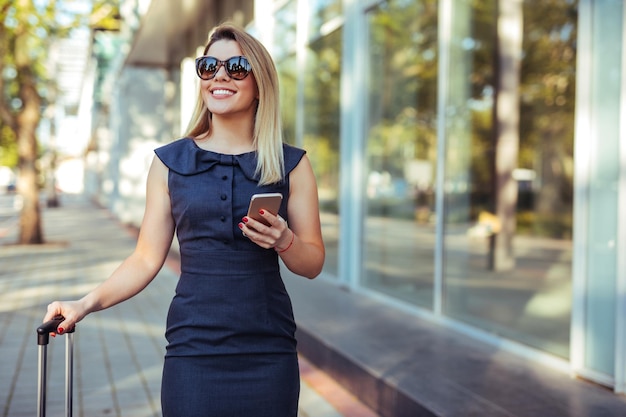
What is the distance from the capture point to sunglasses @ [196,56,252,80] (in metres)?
2.38

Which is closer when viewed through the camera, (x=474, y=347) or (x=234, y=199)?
(x=234, y=199)

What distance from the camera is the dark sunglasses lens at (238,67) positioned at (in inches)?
93.9

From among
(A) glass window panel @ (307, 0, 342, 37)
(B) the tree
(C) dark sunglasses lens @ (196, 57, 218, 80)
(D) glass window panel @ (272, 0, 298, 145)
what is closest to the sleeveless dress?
(C) dark sunglasses lens @ (196, 57, 218, 80)

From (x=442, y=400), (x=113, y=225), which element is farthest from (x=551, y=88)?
(x=113, y=225)

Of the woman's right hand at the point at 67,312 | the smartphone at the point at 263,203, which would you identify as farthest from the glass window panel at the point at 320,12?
the smartphone at the point at 263,203

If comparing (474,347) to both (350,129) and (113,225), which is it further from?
(113,225)

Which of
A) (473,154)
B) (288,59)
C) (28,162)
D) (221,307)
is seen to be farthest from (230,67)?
(28,162)

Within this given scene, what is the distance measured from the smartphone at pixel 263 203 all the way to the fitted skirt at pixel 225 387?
49 cm

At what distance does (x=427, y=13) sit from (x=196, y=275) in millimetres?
6950

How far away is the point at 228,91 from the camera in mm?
2400

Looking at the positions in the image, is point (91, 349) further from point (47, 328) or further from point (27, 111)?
point (27, 111)

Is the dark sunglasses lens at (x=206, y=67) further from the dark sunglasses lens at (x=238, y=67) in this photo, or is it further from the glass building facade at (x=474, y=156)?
the glass building facade at (x=474, y=156)

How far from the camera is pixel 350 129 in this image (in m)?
9.55

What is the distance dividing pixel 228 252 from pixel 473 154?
24.3ft
